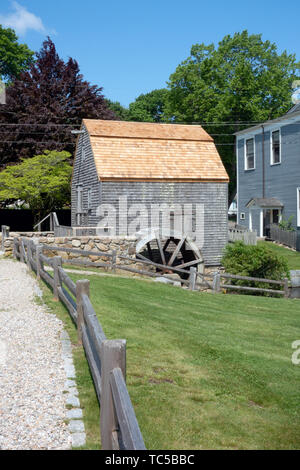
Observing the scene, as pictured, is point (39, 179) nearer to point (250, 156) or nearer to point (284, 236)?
point (250, 156)

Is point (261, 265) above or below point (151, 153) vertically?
below

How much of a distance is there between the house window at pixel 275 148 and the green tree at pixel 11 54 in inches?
1384

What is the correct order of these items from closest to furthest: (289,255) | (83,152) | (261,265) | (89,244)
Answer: (261,265) → (89,244) → (289,255) → (83,152)

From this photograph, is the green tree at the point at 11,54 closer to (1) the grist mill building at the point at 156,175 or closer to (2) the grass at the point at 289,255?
(1) the grist mill building at the point at 156,175

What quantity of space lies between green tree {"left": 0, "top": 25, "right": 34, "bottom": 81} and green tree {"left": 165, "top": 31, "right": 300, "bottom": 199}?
19226 mm

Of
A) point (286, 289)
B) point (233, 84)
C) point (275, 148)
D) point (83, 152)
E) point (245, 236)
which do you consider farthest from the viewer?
point (233, 84)

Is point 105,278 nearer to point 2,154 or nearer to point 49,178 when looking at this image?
point 49,178

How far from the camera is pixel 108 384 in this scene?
3811 millimetres

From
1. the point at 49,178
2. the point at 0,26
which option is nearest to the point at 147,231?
the point at 49,178

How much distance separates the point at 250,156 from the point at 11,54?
3527 centimetres

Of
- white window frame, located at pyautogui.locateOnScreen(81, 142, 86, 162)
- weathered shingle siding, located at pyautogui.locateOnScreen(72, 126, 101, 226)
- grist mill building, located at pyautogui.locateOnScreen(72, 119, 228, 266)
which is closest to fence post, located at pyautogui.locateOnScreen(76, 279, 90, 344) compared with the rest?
grist mill building, located at pyautogui.locateOnScreen(72, 119, 228, 266)

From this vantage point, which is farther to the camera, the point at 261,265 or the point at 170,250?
the point at 170,250

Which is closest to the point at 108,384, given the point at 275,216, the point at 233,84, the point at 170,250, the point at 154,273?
the point at 154,273

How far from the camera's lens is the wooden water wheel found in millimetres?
24169
